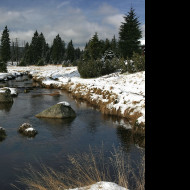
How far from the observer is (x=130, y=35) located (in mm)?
32312

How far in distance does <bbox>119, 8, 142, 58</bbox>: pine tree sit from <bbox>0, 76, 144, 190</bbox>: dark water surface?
71.1 ft

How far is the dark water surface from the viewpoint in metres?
6.65

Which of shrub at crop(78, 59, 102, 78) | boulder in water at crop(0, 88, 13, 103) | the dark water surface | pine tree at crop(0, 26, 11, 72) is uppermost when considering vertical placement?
pine tree at crop(0, 26, 11, 72)

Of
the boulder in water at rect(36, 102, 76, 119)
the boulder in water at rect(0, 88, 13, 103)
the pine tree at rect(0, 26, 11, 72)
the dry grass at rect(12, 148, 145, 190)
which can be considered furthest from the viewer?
the pine tree at rect(0, 26, 11, 72)

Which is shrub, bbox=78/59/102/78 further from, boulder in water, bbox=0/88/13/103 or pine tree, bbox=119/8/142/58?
boulder in water, bbox=0/88/13/103

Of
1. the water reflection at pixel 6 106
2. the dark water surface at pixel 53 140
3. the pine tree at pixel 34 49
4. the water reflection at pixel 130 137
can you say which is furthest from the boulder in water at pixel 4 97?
the pine tree at pixel 34 49

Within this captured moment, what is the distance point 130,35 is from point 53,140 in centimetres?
2725

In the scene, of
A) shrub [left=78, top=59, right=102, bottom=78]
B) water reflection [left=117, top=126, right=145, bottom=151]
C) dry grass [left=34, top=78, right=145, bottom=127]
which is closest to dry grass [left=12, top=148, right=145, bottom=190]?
water reflection [left=117, top=126, right=145, bottom=151]

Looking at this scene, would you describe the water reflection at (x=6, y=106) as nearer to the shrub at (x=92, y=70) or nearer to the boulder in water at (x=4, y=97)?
the boulder in water at (x=4, y=97)

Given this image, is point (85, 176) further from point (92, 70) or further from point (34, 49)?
point (34, 49)

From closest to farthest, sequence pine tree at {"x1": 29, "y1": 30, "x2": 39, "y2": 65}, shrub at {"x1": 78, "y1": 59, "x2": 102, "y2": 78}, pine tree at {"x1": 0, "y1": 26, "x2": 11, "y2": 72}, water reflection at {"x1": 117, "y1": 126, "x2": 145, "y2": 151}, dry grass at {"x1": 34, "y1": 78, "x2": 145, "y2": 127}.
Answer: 1. water reflection at {"x1": 117, "y1": 126, "x2": 145, "y2": 151}
2. dry grass at {"x1": 34, "y1": 78, "x2": 145, "y2": 127}
3. shrub at {"x1": 78, "y1": 59, "x2": 102, "y2": 78}
4. pine tree at {"x1": 0, "y1": 26, "x2": 11, "y2": 72}
5. pine tree at {"x1": 29, "y1": 30, "x2": 39, "y2": 65}
